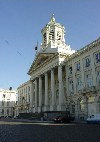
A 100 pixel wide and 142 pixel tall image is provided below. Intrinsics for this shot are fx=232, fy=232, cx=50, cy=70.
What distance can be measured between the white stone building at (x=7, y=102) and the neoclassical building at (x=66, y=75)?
54.8 meters

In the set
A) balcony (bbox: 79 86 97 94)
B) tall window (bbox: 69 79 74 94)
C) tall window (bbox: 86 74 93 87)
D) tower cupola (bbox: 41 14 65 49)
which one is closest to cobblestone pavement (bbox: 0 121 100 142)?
balcony (bbox: 79 86 97 94)

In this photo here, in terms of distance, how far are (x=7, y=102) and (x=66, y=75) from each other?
263 ft

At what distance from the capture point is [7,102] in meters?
133

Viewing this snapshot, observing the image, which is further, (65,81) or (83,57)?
(65,81)

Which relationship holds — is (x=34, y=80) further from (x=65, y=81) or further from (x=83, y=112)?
(x=83, y=112)

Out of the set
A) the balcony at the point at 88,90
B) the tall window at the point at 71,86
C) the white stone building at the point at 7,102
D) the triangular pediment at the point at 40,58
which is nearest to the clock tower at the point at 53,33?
the triangular pediment at the point at 40,58

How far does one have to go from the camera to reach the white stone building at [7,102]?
13038cm

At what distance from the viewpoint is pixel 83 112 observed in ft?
168

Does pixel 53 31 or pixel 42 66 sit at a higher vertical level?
pixel 53 31

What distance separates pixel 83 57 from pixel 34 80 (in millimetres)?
29573

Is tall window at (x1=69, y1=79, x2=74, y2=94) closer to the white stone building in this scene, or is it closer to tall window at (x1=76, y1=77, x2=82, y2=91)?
tall window at (x1=76, y1=77, x2=82, y2=91)

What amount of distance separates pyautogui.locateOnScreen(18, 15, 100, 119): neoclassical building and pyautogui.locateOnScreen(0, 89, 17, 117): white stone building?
180 feet

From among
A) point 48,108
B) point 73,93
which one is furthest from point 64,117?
point 48,108

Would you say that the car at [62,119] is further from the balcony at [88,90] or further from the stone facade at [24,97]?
the stone facade at [24,97]
